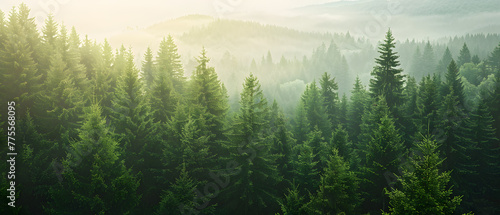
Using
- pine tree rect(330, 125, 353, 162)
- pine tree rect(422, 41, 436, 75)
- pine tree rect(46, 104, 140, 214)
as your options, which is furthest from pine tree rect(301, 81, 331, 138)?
pine tree rect(422, 41, 436, 75)

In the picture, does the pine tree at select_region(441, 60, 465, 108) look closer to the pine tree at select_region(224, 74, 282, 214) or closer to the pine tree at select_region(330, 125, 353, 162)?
the pine tree at select_region(330, 125, 353, 162)

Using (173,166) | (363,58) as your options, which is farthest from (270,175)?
(363,58)

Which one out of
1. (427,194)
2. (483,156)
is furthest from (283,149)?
(483,156)

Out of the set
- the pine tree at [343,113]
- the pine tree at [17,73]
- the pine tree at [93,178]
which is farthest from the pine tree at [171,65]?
the pine tree at [343,113]

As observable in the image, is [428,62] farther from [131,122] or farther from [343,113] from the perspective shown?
[131,122]

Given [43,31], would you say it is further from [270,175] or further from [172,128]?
[270,175]
